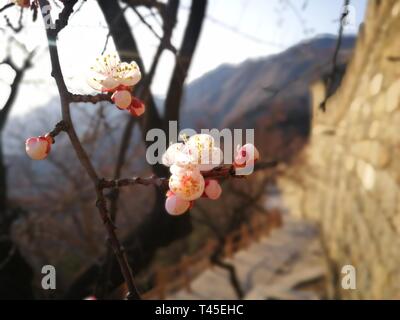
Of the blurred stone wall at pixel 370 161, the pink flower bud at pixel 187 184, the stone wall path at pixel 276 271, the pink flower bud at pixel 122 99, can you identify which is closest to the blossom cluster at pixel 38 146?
the pink flower bud at pixel 122 99

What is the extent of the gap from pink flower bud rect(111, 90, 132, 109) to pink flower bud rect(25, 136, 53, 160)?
0.17 m

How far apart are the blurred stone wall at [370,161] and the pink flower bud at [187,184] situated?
2.92 feet

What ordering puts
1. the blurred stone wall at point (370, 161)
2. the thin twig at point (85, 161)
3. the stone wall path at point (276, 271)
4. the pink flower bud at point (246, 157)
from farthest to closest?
1. the stone wall path at point (276, 271)
2. the blurred stone wall at point (370, 161)
3. the pink flower bud at point (246, 157)
4. the thin twig at point (85, 161)

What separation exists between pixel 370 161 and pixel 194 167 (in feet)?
8.64

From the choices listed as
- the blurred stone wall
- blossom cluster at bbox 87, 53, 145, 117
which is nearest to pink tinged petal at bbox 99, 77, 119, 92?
blossom cluster at bbox 87, 53, 145, 117

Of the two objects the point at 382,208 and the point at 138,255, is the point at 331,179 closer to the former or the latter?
the point at 382,208

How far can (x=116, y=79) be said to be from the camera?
101 cm

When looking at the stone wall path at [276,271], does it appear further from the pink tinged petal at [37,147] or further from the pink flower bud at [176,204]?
the pink tinged petal at [37,147]

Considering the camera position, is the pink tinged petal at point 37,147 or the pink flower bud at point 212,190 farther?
the pink flower bud at point 212,190

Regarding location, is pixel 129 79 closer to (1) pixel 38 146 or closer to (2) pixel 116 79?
(2) pixel 116 79

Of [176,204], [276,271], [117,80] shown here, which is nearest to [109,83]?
[117,80]

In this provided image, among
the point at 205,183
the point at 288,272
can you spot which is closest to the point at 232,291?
the point at 288,272

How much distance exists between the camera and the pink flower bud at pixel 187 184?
913 millimetres
